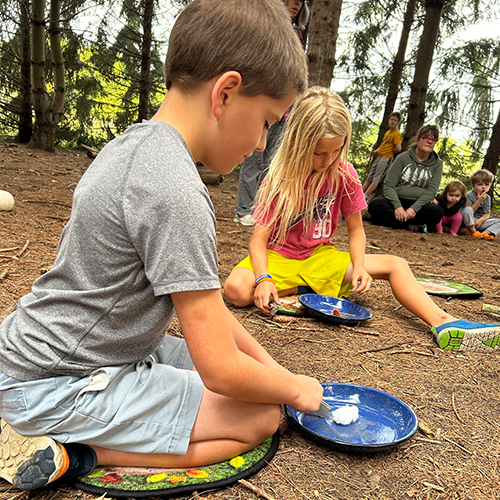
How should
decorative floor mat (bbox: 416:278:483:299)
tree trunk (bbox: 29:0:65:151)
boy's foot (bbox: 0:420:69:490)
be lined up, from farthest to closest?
tree trunk (bbox: 29:0:65:151) → decorative floor mat (bbox: 416:278:483:299) → boy's foot (bbox: 0:420:69:490)

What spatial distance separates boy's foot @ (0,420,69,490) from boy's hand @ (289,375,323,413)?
654 mm

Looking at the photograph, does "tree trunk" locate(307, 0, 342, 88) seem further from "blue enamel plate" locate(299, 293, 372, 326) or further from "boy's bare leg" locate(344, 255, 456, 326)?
"blue enamel plate" locate(299, 293, 372, 326)

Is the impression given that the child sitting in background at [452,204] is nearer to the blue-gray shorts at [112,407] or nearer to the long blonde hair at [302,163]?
the long blonde hair at [302,163]

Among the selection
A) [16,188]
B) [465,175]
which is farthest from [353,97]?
[16,188]

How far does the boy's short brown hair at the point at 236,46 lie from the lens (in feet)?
3.82

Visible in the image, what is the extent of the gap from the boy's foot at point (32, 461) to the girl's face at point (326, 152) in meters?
1.98

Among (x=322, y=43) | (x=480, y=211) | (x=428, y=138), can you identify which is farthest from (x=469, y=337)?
(x=480, y=211)

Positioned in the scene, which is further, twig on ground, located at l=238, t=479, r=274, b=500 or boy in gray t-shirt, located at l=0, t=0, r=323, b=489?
twig on ground, located at l=238, t=479, r=274, b=500

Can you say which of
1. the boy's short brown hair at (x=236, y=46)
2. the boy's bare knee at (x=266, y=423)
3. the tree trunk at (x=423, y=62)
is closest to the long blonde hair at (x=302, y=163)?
the boy's short brown hair at (x=236, y=46)

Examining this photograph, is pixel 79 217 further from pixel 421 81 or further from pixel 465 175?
pixel 465 175

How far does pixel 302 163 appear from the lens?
8.93 feet

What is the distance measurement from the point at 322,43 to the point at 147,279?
4119mm

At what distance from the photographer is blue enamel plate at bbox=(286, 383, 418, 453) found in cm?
162

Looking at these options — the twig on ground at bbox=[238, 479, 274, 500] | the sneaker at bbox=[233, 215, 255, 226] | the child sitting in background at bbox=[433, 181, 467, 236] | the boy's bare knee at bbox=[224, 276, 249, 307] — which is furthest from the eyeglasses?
the twig on ground at bbox=[238, 479, 274, 500]
